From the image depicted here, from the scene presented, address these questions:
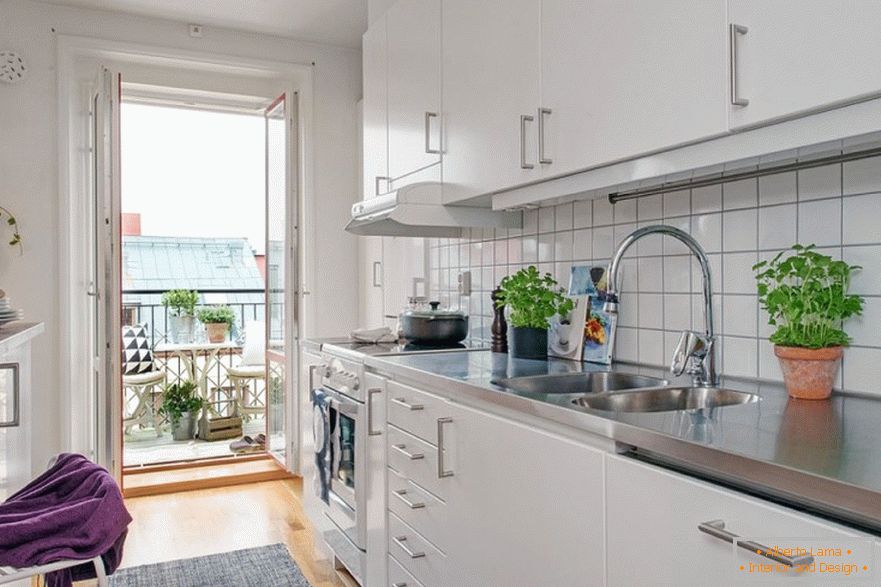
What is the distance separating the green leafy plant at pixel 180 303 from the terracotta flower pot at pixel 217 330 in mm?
214

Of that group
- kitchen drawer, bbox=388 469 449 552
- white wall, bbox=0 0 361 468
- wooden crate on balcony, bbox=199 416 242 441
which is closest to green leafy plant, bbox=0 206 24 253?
white wall, bbox=0 0 361 468

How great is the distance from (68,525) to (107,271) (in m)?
2.36

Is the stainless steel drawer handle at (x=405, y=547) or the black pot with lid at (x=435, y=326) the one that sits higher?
the black pot with lid at (x=435, y=326)

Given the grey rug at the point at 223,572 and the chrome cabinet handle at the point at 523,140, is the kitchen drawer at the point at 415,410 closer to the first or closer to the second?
the chrome cabinet handle at the point at 523,140

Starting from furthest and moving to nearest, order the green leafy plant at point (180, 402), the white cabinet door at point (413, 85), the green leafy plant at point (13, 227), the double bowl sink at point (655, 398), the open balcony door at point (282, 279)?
the green leafy plant at point (180, 402) → the open balcony door at point (282, 279) → the green leafy plant at point (13, 227) → the white cabinet door at point (413, 85) → the double bowl sink at point (655, 398)

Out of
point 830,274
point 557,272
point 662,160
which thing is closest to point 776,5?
point 662,160

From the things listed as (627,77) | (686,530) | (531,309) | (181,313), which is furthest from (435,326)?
(181,313)

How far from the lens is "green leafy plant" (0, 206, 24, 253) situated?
134 inches

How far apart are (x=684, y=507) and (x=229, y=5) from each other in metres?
3.48

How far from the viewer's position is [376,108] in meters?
3.06

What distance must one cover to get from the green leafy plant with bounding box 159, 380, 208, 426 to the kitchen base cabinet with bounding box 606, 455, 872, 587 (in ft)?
14.7

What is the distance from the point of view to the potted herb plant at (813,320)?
1315 millimetres

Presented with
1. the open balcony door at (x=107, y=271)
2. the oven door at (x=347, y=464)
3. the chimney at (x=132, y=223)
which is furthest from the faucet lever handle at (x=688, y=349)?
the chimney at (x=132, y=223)

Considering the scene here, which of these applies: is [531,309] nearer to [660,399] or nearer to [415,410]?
[415,410]
